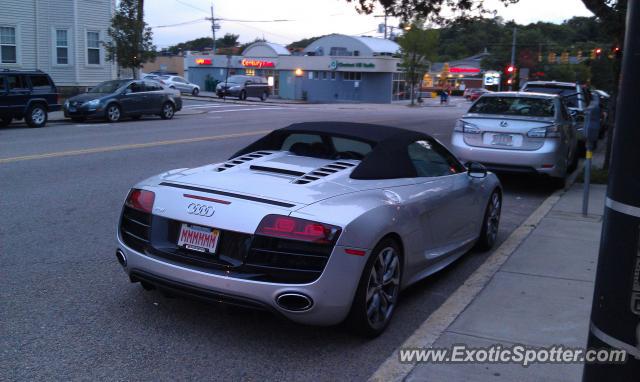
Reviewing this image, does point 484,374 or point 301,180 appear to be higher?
point 301,180

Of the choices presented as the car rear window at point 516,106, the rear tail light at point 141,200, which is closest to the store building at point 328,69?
the car rear window at point 516,106

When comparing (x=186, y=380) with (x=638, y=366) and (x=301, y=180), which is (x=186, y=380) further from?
(x=638, y=366)

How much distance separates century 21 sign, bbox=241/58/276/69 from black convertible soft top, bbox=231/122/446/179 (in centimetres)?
6247

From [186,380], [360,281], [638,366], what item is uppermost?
[638,366]

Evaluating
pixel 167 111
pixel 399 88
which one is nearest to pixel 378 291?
pixel 167 111

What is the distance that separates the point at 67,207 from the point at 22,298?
331cm

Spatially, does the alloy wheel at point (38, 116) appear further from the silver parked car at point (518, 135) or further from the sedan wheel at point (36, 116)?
the silver parked car at point (518, 135)

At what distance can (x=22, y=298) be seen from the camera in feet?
16.3

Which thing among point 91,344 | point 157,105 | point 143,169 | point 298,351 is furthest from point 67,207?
point 157,105

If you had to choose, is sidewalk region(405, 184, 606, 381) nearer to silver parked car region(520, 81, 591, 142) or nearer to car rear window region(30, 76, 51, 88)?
silver parked car region(520, 81, 591, 142)

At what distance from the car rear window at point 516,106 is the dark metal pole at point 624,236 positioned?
8632 millimetres

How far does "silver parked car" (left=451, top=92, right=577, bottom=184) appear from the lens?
32.6 feet

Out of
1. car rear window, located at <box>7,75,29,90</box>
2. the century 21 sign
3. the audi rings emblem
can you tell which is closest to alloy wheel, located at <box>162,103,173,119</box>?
car rear window, located at <box>7,75,29,90</box>

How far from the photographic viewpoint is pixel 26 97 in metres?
19.2
